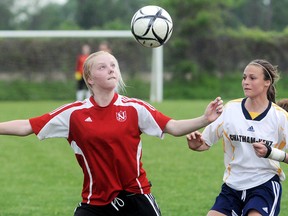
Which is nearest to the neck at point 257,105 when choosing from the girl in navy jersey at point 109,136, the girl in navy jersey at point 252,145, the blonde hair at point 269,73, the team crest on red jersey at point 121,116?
the girl in navy jersey at point 252,145

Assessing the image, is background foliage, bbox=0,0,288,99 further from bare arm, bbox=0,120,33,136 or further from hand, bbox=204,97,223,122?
hand, bbox=204,97,223,122

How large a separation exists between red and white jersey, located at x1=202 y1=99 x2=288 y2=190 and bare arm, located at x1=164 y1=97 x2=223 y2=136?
67 cm

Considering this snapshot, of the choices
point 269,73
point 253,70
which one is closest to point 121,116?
point 253,70

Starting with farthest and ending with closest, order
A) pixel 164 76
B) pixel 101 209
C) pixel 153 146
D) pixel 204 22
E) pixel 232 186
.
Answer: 1. pixel 204 22
2. pixel 164 76
3. pixel 153 146
4. pixel 232 186
5. pixel 101 209

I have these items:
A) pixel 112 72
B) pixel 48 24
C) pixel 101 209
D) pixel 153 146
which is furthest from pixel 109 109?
pixel 48 24

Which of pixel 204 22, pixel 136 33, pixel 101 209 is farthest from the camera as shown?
pixel 204 22

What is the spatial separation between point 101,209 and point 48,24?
53878 mm

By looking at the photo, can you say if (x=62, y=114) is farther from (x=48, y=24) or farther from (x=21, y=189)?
(x=48, y=24)

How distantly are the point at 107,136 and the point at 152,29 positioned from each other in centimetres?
167

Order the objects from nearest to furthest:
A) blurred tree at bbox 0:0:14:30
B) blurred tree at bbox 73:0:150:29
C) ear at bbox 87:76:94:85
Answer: ear at bbox 87:76:94:85, blurred tree at bbox 73:0:150:29, blurred tree at bbox 0:0:14:30

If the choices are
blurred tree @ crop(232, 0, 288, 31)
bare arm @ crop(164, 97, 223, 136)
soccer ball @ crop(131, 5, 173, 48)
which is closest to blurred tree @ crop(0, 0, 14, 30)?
blurred tree @ crop(232, 0, 288, 31)

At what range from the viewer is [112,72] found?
499 cm

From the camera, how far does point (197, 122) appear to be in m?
4.76

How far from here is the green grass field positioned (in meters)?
7.93
